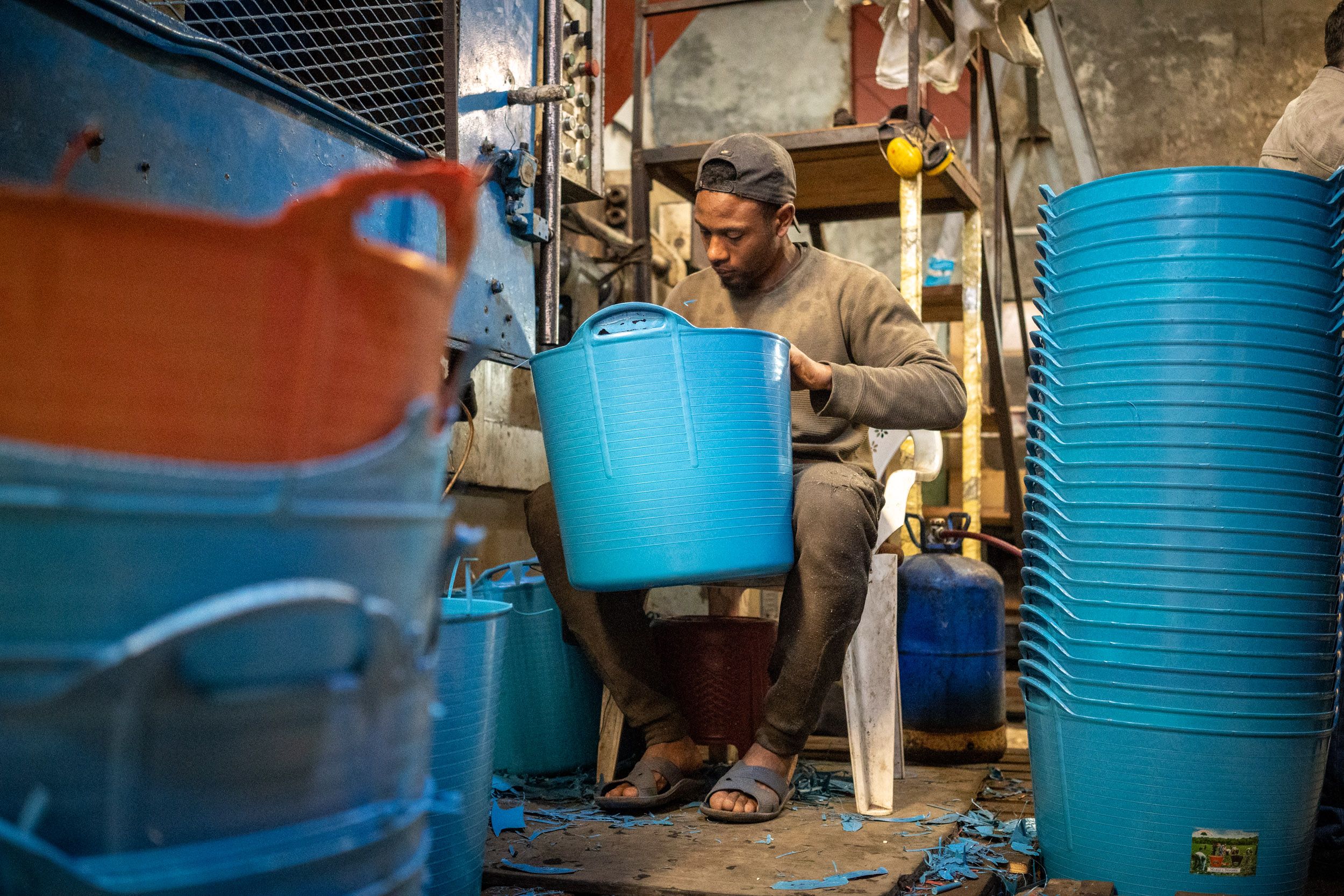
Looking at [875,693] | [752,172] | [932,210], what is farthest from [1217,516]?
[932,210]

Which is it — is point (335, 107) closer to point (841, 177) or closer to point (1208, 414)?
point (1208, 414)

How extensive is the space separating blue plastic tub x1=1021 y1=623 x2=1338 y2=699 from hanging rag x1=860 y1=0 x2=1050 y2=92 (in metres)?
2.41

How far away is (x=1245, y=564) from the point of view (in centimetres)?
153

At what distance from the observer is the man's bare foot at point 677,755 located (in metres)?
2.16

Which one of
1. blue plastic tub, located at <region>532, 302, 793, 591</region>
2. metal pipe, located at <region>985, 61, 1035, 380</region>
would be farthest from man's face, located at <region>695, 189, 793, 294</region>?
metal pipe, located at <region>985, 61, 1035, 380</region>

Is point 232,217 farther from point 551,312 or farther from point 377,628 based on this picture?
point 551,312

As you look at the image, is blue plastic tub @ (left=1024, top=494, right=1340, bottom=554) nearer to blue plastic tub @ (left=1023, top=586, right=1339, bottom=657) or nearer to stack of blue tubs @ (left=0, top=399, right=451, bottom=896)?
blue plastic tub @ (left=1023, top=586, right=1339, bottom=657)

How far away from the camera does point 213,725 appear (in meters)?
0.65

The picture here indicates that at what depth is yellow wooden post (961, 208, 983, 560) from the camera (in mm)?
3787

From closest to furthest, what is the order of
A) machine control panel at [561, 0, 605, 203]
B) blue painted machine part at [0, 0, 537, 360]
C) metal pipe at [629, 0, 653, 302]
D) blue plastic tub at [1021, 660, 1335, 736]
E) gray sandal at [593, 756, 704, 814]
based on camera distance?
blue painted machine part at [0, 0, 537, 360], blue plastic tub at [1021, 660, 1335, 736], gray sandal at [593, 756, 704, 814], machine control panel at [561, 0, 605, 203], metal pipe at [629, 0, 653, 302]

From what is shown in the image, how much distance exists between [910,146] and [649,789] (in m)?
2.06

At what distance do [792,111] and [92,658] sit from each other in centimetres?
710

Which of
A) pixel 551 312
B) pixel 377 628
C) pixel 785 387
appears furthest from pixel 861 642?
pixel 377 628

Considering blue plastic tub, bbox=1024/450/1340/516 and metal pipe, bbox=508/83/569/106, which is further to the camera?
metal pipe, bbox=508/83/569/106
